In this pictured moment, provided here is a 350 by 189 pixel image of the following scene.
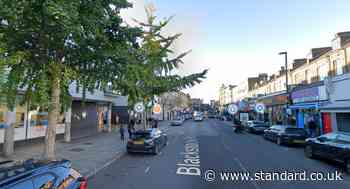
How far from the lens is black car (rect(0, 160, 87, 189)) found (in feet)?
10.5

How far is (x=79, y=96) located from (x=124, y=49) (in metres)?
11.2

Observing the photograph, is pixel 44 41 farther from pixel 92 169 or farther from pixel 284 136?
pixel 284 136

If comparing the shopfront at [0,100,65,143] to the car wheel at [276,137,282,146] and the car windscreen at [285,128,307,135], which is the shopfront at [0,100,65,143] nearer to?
the car wheel at [276,137,282,146]

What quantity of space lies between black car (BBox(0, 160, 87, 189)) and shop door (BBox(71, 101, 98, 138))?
17.0 metres

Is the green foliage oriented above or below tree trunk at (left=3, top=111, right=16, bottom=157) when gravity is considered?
above

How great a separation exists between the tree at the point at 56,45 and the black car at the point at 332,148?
9.54 metres

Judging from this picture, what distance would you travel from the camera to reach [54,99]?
7.55 m

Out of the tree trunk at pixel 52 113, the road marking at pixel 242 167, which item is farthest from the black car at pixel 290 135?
the tree trunk at pixel 52 113

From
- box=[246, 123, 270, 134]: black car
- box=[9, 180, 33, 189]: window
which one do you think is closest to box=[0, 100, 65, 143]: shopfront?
box=[9, 180, 33, 189]: window

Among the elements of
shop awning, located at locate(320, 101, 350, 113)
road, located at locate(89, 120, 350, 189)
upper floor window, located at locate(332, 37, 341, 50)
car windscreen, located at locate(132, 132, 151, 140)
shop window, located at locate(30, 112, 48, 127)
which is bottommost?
road, located at locate(89, 120, 350, 189)

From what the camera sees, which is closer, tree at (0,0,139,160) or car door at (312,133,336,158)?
tree at (0,0,139,160)

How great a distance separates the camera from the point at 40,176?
3.44 meters

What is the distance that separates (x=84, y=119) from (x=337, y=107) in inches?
861

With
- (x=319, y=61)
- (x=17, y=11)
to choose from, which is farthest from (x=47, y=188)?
(x=319, y=61)
